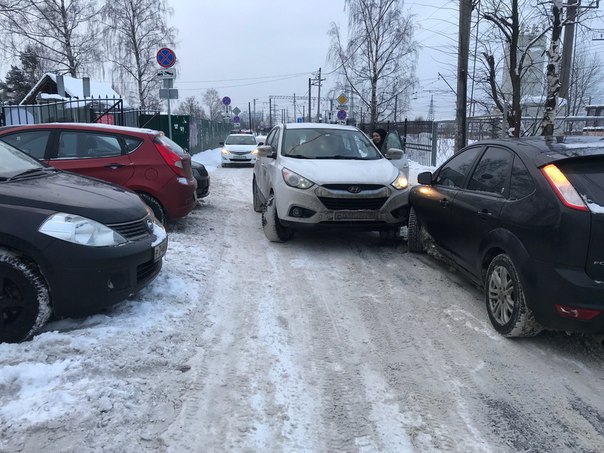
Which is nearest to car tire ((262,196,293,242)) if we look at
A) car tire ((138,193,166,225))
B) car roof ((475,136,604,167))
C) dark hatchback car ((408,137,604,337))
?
car tire ((138,193,166,225))

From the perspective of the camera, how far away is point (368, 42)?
914 inches

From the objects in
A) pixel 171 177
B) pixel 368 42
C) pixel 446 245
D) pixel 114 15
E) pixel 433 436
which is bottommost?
pixel 433 436

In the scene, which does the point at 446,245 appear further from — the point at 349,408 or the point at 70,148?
the point at 70,148

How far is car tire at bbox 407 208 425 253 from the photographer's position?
6238 millimetres

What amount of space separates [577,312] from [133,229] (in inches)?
135

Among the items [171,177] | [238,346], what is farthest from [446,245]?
[171,177]

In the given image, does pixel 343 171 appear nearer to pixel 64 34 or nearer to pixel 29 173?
pixel 29 173

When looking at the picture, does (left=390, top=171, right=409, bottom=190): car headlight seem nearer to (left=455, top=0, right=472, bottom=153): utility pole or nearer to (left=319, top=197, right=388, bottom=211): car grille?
(left=319, top=197, right=388, bottom=211): car grille

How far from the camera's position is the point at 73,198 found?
3.81m

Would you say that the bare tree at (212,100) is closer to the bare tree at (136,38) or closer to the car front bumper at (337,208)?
the bare tree at (136,38)

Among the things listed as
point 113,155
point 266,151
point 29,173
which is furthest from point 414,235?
point 29,173

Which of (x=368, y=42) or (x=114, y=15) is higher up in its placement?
(x=114, y=15)

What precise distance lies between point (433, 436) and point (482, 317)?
6.28 ft

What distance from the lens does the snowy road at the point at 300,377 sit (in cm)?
264
